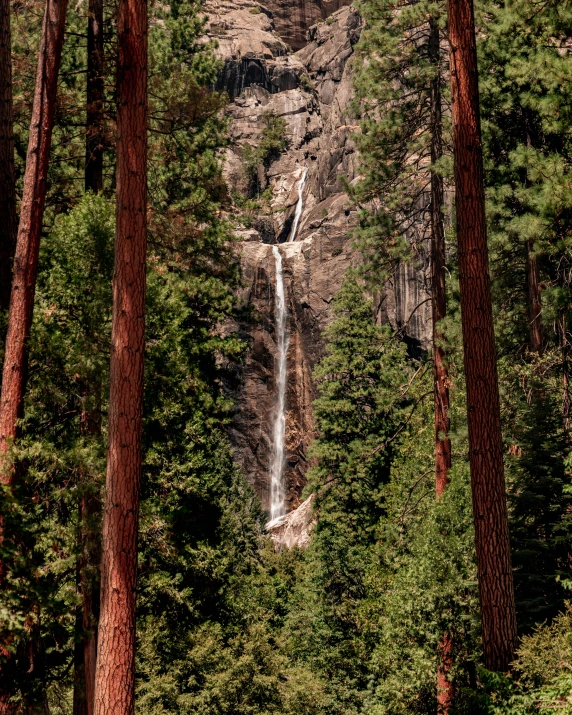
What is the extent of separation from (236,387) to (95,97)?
8.97 metres

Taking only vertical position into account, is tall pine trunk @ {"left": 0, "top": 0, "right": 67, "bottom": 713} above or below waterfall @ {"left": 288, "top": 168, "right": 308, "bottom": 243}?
below

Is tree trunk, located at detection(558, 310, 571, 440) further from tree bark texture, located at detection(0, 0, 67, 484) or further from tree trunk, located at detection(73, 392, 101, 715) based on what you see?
tree bark texture, located at detection(0, 0, 67, 484)

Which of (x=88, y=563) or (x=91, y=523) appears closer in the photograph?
(x=91, y=523)

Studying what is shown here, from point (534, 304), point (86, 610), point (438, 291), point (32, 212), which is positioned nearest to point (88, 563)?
point (86, 610)

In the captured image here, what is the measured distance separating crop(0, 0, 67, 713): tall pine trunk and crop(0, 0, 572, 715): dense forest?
3 centimetres

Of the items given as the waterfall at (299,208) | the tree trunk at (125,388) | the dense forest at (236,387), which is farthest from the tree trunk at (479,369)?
the waterfall at (299,208)

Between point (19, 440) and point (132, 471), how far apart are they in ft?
5.83

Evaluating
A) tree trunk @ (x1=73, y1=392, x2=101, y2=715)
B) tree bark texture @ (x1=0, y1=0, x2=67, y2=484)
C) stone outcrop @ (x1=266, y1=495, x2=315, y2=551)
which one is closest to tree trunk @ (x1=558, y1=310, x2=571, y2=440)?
tree trunk @ (x1=73, y1=392, x2=101, y2=715)

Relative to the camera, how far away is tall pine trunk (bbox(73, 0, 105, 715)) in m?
8.39

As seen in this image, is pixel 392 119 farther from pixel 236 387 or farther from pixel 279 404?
pixel 279 404

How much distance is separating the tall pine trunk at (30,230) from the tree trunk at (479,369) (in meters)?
4.13

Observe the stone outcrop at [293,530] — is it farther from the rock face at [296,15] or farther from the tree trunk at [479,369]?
the rock face at [296,15]

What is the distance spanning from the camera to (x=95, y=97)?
399 inches

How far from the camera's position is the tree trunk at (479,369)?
6.40 m
